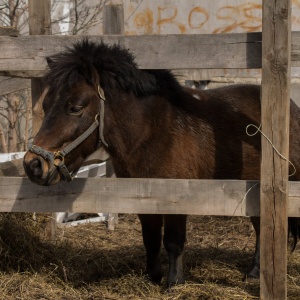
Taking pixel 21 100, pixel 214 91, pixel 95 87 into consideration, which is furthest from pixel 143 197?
pixel 21 100

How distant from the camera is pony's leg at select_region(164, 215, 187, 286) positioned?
484 cm

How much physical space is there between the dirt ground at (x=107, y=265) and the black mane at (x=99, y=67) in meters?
1.51

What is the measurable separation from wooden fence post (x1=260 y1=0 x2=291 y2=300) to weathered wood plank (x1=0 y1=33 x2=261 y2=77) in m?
0.14

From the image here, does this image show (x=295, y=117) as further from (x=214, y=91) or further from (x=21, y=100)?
(x=21, y=100)

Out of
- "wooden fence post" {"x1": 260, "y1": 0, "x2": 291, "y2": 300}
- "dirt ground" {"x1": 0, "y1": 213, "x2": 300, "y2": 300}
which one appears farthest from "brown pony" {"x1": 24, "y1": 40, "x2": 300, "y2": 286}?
"wooden fence post" {"x1": 260, "y1": 0, "x2": 291, "y2": 300}

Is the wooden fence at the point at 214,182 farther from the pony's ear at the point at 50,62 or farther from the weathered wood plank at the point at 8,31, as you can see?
the weathered wood plank at the point at 8,31

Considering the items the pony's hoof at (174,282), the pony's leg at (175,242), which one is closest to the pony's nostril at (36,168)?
the pony's leg at (175,242)

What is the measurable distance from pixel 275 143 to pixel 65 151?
1.37 meters

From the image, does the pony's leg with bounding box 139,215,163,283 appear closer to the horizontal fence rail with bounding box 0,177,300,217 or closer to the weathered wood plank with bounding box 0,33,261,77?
the horizontal fence rail with bounding box 0,177,300,217

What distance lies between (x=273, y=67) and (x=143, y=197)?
3.82ft

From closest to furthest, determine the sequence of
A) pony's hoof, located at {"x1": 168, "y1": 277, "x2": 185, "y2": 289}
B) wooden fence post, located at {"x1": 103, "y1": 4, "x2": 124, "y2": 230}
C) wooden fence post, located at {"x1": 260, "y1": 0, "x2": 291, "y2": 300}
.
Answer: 1. wooden fence post, located at {"x1": 260, "y1": 0, "x2": 291, "y2": 300}
2. pony's hoof, located at {"x1": 168, "y1": 277, "x2": 185, "y2": 289}
3. wooden fence post, located at {"x1": 103, "y1": 4, "x2": 124, "y2": 230}

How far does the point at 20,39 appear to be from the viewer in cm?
436

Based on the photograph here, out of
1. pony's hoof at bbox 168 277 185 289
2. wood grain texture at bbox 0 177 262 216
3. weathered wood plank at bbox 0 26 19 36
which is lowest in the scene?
pony's hoof at bbox 168 277 185 289

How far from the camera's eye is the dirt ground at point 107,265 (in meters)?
4.69
